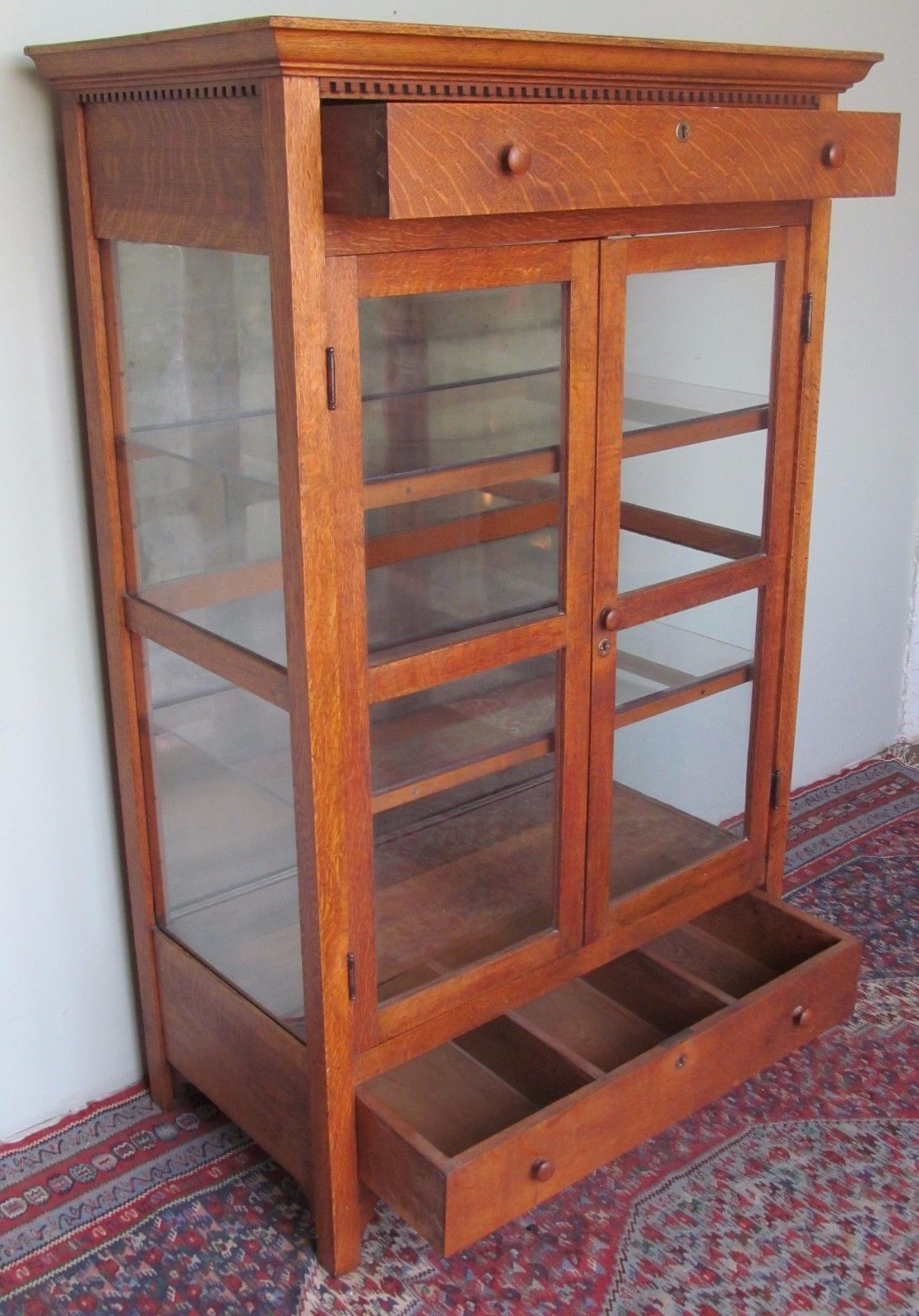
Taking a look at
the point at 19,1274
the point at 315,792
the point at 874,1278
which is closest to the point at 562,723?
the point at 315,792

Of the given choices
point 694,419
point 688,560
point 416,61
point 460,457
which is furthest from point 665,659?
point 416,61

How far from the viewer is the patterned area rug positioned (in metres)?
1.47

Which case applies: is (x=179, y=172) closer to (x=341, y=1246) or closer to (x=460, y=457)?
(x=460, y=457)

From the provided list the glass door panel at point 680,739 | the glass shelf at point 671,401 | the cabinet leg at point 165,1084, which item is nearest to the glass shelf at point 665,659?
the glass door panel at point 680,739

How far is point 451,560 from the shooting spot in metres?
1.39

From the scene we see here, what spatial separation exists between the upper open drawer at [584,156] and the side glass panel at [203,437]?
5.7 inches

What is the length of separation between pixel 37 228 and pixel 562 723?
2.47ft

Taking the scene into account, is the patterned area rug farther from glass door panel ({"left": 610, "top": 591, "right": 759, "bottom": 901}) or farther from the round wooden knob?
the round wooden knob

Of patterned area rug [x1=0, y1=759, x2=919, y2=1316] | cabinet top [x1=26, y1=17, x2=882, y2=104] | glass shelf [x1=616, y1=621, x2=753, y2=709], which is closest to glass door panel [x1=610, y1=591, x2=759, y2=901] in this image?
glass shelf [x1=616, y1=621, x2=753, y2=709]

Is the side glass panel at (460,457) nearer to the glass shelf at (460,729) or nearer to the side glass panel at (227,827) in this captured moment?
the glass shelf at (460,729)

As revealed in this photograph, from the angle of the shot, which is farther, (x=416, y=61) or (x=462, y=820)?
(x=462, y=820)

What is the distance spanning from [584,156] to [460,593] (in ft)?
1.40

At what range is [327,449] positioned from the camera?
120 centimetres

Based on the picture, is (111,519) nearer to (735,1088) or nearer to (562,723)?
(562,723)
